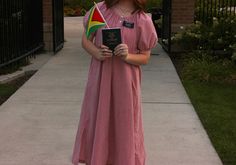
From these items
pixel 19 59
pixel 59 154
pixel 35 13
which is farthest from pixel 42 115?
pixel 35 13

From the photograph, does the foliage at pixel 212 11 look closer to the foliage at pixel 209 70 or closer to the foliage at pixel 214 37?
the foliage at pixel 214 37

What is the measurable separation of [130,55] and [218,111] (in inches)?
135

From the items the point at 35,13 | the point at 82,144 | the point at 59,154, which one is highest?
the point at 35,13

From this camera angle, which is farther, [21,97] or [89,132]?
[21,97]

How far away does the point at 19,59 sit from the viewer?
374 inches

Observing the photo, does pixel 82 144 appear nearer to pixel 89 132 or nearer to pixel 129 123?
A: pixel 89 132

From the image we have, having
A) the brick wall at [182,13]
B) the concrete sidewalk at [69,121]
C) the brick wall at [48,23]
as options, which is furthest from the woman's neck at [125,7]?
the brick wall at [48,23]

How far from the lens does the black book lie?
11.0 ft

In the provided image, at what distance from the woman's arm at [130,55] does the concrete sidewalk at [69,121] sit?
57.1 inches

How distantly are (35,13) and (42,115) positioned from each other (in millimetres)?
4970

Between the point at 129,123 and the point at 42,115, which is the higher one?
the point at 129,123

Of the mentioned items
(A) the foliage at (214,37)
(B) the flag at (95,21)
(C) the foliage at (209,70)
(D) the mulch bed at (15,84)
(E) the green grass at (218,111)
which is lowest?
(E) the green grass at (218,111)

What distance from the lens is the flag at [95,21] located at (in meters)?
3.49

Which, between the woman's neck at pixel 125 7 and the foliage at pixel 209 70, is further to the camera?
the foliage at pixel 209 70
